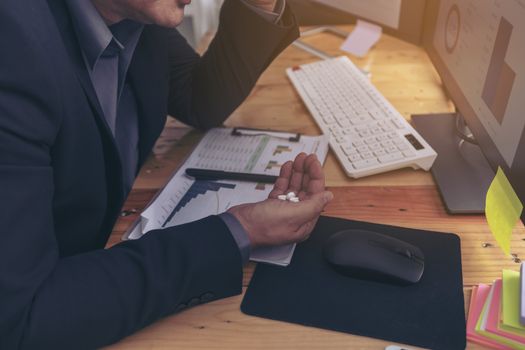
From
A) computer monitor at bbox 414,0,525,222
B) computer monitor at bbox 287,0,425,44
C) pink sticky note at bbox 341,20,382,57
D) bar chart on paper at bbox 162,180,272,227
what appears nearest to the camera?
computer monitor at bbox 414,0,525,222

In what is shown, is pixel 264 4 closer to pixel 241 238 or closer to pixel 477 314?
pixel 241 238

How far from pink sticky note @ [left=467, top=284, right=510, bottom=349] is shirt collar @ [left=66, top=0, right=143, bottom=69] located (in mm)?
644

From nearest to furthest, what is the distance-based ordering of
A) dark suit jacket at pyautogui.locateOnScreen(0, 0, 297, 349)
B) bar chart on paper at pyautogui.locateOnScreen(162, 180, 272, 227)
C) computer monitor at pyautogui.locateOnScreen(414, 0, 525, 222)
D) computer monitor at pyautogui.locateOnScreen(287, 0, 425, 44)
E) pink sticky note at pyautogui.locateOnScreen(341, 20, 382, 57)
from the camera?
dark suit jacket at pyautogui.locateOnScreen(0, 0, 297, 349) → computer monitor at pyautogui.locateOnScreen(414, 0, 525, 222) → bar chart on paper at pyautogui.locateOnScreen(162, 180, 272, 227) → computer monitor at pyautogui.locateOnScreen(287, 0, 425, 44) → pink sticky note at pyautogui.locateOnScreen(341, 20, 382, 57)

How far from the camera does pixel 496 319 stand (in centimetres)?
64

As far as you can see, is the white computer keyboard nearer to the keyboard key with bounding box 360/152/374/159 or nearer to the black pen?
the keyboard key with bounding box 360/152/374/159

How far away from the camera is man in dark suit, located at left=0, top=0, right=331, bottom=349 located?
61 centimetres

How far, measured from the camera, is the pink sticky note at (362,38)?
1.45 meters

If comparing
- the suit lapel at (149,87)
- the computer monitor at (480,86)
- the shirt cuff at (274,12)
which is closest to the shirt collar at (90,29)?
the suit lapel at (149,87)

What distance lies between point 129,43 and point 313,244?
485mm

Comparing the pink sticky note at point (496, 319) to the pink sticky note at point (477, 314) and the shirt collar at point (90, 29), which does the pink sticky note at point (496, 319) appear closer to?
the pink sticky note at point (477, 314)

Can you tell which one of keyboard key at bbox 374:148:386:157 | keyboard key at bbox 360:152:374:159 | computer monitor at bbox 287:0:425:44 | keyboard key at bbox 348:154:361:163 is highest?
computer monitor at bbox 287:0:425:44

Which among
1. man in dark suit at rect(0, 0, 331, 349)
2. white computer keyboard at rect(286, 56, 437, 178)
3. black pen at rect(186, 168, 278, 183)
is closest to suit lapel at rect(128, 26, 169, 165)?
man in dark suit at rect(0, 0, 331, 349)

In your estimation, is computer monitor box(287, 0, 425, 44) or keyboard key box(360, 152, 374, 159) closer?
keyboard key box(360, 152, 374, 159)

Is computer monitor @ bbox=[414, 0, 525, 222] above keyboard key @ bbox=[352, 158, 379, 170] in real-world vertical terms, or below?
above
